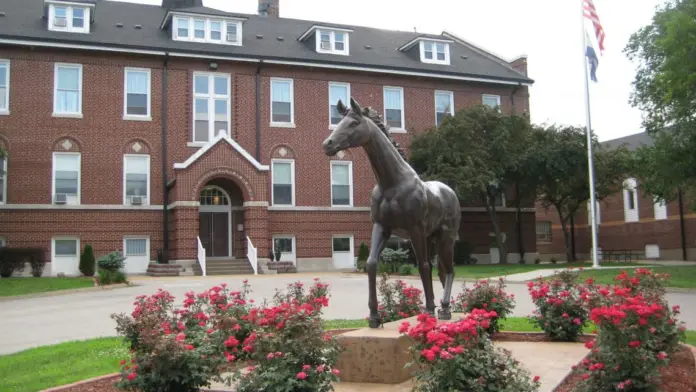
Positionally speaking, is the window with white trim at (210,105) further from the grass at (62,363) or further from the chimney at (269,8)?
the grass at (62,363)

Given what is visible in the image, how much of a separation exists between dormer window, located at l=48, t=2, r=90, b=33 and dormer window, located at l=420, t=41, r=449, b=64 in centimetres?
1802

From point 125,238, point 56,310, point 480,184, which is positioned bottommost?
point 56,310

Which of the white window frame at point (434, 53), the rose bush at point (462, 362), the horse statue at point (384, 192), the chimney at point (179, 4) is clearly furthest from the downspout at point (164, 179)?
the rose bush at point (462, 362)

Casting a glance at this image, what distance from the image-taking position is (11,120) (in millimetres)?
28359

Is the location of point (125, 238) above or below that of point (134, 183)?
below

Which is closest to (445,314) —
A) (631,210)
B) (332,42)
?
(332,42)

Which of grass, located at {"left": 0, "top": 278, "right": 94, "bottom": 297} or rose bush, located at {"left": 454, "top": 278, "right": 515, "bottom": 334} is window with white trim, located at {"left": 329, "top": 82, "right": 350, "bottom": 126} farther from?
rose bush, located at {"left": 454, "top": 278, "right": 515, "bottom": 334}

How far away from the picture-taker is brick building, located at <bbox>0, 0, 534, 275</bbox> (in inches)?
1119

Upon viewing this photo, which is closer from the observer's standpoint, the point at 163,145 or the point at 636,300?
Result: the point at 636,300

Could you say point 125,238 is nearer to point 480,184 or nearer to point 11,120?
point 11,120

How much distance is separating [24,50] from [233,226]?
12.2 m

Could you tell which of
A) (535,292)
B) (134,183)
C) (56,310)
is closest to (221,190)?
(134,183)

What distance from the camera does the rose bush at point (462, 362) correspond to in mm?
4734

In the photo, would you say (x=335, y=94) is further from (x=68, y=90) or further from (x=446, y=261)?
(x=446, y=261)
